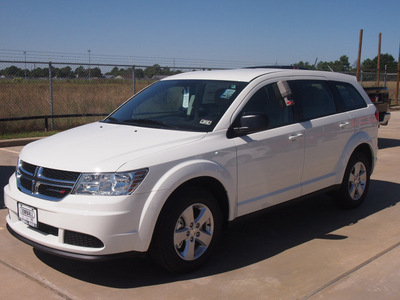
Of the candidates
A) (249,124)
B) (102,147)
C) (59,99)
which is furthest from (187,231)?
(59,99)

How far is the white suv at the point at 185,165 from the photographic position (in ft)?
12.1

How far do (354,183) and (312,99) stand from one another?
54.1 inches

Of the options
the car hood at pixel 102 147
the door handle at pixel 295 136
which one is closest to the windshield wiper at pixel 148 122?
the car hood at pixel 102 147

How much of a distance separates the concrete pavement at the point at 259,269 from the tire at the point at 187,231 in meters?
0.16

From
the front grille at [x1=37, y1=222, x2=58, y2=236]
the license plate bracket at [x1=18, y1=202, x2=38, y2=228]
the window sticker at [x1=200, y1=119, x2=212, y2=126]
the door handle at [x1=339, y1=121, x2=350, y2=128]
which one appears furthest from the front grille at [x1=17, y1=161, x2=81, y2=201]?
the door handle at [x1=339, y1=121, x2=350, y2=128]

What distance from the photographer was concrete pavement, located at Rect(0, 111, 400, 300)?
381 centimetres

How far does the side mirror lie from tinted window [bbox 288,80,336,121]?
0.91 meters

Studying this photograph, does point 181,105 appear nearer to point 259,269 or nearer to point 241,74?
point 241,74

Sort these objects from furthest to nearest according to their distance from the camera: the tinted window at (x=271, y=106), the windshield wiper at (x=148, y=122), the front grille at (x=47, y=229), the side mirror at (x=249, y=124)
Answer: the tinted window at (x=271, y=106) < the windshield wiper at (x=148, y=122) < the side mirror at (x=249, y=124) < the front grille at (x=47, y=229)

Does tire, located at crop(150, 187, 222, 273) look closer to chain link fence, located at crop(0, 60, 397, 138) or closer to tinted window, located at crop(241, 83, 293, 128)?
tinted window, located at crop(241, 83, 293, 128)

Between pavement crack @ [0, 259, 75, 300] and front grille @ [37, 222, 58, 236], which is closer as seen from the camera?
pavement crack @ [0, 259, 75, 300]

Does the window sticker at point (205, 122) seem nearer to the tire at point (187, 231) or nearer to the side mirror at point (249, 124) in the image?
the side mirror at point (249, 124)

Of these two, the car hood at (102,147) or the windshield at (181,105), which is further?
the windshield at (181,105)

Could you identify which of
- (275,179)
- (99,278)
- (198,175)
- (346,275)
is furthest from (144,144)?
(346,275)
